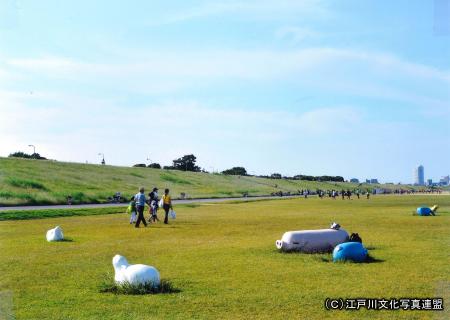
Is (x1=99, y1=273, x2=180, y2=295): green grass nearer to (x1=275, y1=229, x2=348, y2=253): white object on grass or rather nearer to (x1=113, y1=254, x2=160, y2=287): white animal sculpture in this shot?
(x1=113, y1=254, x2=160, y2=287): white animal sculpture

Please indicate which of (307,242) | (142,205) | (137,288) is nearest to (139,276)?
(137,288)

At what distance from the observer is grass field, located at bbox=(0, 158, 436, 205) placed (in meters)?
73.3

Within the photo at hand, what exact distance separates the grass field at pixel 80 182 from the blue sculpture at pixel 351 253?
5176cm

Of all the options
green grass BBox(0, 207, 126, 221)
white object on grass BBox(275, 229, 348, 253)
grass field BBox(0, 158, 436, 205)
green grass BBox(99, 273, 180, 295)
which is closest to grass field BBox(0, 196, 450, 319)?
green grass BBox(99, 273, 180, 295)

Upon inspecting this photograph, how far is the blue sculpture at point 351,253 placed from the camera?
18152 mm

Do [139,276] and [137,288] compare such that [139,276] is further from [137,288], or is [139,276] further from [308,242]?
→ [308,242]

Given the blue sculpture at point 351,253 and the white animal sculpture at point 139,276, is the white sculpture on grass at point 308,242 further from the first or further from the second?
the white animal sculpture at point 139,276

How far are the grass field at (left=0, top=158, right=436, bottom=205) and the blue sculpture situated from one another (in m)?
51.8

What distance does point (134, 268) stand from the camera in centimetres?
1387

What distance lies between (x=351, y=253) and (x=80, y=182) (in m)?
92.4

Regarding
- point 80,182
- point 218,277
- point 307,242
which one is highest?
point 80,182

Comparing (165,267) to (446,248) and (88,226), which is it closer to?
(446,248)

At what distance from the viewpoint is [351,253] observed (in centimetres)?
1817

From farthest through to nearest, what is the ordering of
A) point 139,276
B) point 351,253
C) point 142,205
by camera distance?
point 142,205 < point 351,253 < point 139,276
